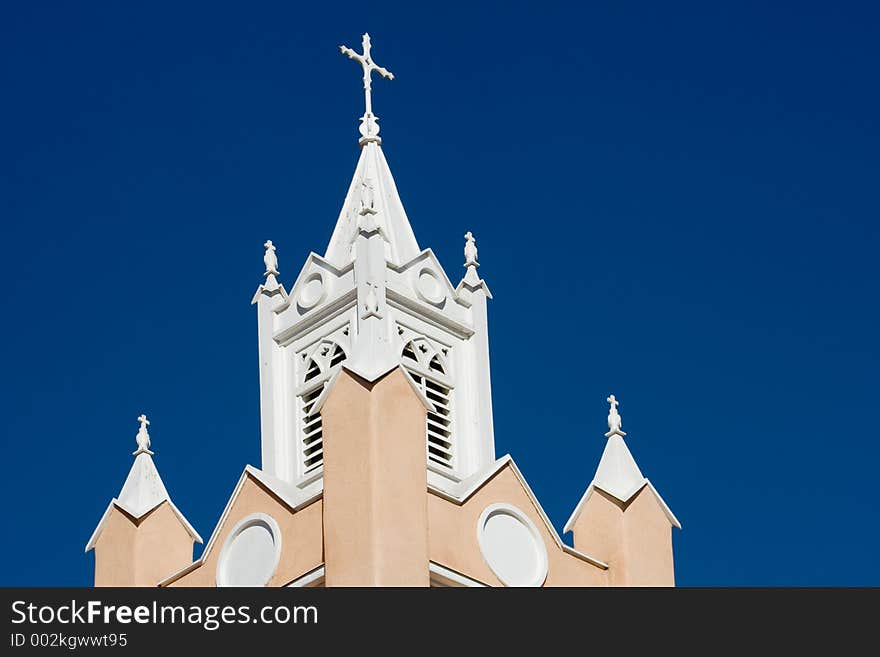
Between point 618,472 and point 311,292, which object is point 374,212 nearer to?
point 311,292

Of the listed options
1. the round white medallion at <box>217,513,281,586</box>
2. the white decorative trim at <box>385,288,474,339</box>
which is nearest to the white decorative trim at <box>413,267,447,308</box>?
the white decorative trim at <box>385,288,474,339</box>

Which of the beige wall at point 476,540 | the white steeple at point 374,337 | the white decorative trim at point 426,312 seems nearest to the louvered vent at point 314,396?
the white steeple at point 374,337

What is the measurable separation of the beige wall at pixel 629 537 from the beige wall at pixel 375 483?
4068 mm

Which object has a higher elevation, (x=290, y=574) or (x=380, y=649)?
(x=290, y=574)

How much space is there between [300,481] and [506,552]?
2933 mm

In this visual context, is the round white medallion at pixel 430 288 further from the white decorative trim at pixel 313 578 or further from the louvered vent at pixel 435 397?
the white decorative trim at pixel 313 578

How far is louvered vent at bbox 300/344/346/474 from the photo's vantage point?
3250 cm

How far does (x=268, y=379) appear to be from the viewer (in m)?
33.5

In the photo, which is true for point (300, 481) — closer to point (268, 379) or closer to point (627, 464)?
point (268, 379)

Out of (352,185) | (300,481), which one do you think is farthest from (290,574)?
(352,185)

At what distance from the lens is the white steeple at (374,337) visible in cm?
3262

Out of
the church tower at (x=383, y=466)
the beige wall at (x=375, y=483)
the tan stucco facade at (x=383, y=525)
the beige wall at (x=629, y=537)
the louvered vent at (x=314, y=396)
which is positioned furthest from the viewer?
the beige wall at (x=629, y=537)

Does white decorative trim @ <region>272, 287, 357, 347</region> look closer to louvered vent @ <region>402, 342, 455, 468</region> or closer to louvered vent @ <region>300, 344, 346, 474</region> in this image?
louvered vent @ <region>300, 344, 346, 474</region>

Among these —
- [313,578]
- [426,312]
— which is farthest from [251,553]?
[426,312]
